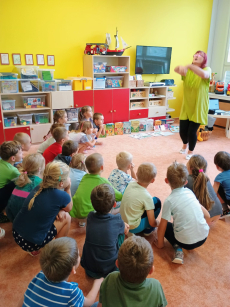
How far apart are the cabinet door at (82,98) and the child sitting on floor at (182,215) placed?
10.3 feet

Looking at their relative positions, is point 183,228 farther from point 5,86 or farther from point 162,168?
point 5,86

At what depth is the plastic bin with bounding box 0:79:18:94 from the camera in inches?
154

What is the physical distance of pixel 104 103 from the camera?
15.9 feet

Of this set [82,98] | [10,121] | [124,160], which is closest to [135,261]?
[124,160]

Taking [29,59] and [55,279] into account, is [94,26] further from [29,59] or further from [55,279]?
[55,279]

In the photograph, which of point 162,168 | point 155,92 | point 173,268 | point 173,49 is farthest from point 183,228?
point 173,49

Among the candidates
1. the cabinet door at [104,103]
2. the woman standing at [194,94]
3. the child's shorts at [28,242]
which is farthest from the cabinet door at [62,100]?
the child's shorts at [28,242]

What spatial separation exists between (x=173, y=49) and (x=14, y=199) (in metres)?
5.07

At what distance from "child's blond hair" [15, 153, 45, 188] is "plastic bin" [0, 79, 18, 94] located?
99.9 inches

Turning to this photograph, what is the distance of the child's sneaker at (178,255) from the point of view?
1733 millimetres

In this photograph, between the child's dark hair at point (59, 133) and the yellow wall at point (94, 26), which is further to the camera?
the yellow wall at point (94, 26)

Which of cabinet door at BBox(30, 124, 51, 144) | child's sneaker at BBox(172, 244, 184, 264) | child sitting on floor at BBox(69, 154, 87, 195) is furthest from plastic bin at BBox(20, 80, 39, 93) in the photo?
child's sneaker at BBox(172, 244, 184, 264)

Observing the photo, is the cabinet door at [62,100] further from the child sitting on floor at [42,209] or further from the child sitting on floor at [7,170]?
the child sitting on floor at [42,209]

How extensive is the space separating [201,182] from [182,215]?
1.22ft
